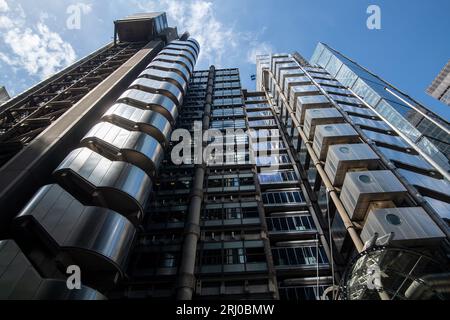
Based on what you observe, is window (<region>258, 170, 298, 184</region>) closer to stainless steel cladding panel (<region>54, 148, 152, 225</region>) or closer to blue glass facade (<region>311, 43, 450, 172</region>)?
stainless steel cladding panel (<region>54, 148, 152, 225</region>)

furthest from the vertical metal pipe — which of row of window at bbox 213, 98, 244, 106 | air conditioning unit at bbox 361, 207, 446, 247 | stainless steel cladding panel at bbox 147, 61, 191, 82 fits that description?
row of window at bbox 213, 98, 244, 106

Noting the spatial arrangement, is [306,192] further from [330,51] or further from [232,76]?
[330,51]

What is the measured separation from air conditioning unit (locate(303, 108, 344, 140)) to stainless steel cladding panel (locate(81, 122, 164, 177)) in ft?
64.3

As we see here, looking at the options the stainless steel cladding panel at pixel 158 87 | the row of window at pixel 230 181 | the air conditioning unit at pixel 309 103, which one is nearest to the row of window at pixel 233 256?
the row of window at pixel 230 181

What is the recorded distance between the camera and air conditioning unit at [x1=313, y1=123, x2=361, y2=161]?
29297 mm

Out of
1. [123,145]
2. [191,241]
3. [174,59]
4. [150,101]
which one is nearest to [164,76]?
[150,101]

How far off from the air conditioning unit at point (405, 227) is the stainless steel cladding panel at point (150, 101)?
22.2m

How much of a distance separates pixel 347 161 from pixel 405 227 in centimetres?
816

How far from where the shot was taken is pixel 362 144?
27.8 m

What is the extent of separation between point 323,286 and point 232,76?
178ft

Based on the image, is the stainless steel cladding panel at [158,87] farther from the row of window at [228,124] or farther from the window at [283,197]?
the window at [283,197]

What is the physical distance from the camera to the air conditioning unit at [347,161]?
25297 mm

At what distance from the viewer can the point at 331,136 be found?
29141 millimetres

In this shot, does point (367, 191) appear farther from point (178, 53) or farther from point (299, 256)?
point (178, 53)
